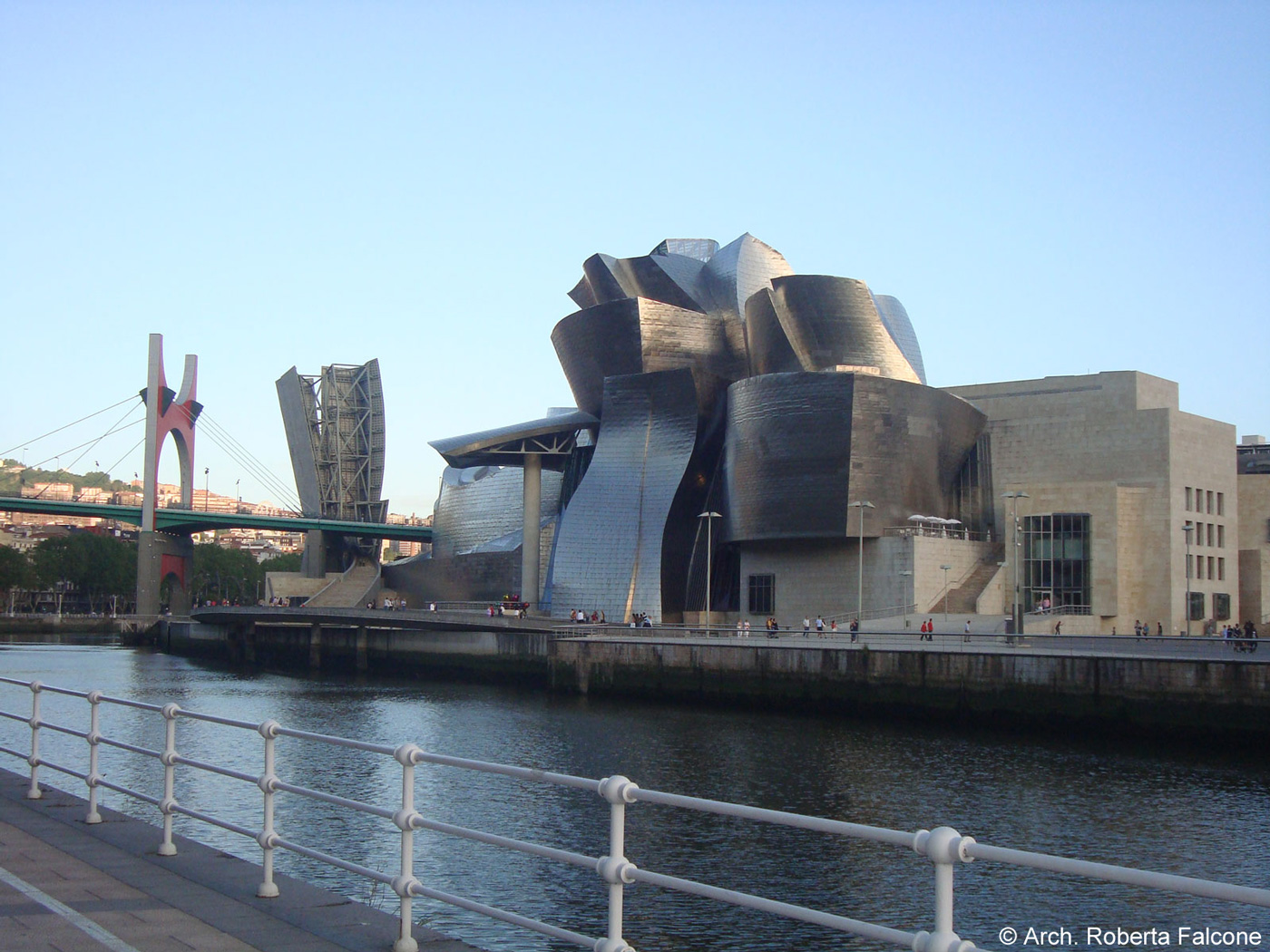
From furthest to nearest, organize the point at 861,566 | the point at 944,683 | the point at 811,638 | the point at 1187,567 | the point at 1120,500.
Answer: the point at 1120,500 → the point at 1187,567 → the point at 861,566 → the point at 811,638 → the point at 944,683

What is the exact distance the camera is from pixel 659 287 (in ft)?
197

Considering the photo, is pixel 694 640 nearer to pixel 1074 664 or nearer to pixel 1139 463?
pixel 1074 664

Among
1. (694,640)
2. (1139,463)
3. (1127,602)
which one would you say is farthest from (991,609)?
(694,640)

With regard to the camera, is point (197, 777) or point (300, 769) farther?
point (300, 769)

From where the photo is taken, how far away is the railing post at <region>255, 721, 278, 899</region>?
21.3 ft

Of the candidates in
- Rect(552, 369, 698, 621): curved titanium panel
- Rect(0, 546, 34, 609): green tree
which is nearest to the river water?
Rect(552, 369, 698, 621): curved titanium panel

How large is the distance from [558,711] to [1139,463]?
29457 millimetres

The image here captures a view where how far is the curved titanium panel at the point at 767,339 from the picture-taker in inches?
2137

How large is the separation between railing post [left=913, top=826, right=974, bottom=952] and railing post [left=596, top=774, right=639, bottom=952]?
1.29 meters

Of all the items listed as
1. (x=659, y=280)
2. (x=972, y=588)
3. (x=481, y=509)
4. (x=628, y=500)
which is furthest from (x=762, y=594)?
(x=481, y=509)

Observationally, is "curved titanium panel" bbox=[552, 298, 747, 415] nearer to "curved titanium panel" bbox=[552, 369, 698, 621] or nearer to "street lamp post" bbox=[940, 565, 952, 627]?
"curved titanium panel" bbox=[552, 369, 698, 621]

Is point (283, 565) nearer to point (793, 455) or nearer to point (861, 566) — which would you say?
point (793, 455)

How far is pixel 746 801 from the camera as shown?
63.0 feet

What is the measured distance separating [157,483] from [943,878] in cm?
7870
